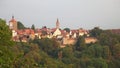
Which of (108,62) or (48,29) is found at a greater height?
(48,29)

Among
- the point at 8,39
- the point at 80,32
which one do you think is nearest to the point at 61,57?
the point at 80,32

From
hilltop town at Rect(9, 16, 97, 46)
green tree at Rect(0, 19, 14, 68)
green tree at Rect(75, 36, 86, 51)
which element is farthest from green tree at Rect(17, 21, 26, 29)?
green tree at Rect(0, 19, 14, 68)

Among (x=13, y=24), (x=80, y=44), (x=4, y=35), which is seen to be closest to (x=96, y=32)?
(x=80, y=44)

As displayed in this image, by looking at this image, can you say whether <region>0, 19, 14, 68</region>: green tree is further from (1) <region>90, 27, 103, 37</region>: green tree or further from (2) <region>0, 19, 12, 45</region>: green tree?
(1) <region>90, 27, 103, 37</region>: green tree

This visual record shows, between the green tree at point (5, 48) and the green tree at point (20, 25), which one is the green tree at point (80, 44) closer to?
the green tree at point (20, 25)

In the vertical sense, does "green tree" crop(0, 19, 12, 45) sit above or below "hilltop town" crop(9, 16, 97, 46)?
below

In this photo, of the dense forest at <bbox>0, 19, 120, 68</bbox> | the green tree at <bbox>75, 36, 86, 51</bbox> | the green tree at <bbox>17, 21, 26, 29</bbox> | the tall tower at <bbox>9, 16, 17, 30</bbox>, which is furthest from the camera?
the green tree at <bbox>17, 21, 26, 29</bbox>

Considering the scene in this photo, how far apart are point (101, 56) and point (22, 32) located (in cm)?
1207

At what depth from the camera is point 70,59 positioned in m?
44.9

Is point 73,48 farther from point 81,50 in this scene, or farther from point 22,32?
point 22,32

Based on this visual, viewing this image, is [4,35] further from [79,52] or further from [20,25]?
[20,25]

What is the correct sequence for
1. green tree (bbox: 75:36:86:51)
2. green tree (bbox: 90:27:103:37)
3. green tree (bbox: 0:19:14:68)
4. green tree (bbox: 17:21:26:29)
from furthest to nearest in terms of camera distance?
green tree (bbox: 17:21:26:29) → green tree (bbox: 90:27:103:37) → green tree (bbox: 75:36:86:51) → green tree (bbox: 0:19:14:68)

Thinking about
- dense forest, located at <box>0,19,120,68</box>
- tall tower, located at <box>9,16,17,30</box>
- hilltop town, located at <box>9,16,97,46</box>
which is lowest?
dense forest, located at <box>0,19,120,68</box>

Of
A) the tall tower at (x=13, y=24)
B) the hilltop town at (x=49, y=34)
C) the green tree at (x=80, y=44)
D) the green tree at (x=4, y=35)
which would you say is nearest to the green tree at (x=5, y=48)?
the green tree at (x=4, y=35)
